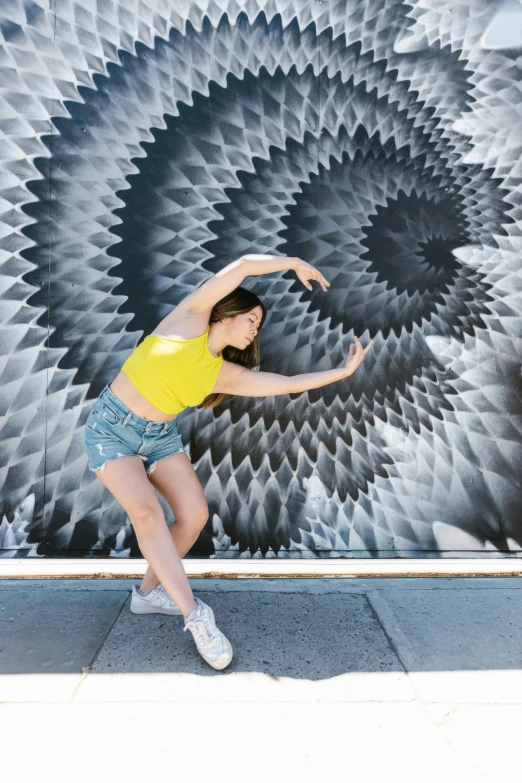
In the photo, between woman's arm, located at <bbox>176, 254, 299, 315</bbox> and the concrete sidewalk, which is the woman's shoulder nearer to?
woman's arm, located at <bbox>176, 254, 299, 315</bbox>

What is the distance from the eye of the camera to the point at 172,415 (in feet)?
8.20

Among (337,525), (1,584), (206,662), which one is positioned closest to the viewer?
(206,662)

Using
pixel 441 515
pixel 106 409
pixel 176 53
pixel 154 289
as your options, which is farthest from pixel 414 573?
pixel 176 53

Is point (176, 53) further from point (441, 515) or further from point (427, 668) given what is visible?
point (427, 668)

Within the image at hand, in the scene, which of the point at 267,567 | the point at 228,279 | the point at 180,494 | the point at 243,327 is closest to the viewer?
the point at 228,279

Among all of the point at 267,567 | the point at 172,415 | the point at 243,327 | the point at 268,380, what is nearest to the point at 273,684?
the point at 267,567

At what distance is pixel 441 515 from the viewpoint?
129 inches

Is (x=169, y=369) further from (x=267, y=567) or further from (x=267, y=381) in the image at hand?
(x=267, y=567)

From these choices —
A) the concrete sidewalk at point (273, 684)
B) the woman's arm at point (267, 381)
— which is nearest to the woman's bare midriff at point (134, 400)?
the woman's arm at point (267, 381)

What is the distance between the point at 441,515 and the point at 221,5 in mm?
3152

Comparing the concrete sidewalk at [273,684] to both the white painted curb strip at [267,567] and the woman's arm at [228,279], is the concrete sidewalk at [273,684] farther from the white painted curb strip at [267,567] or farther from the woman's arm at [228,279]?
the woman's arm at [228,279]

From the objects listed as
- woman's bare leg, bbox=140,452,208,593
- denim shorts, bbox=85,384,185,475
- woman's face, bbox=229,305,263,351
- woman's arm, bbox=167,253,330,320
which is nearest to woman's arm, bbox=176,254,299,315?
woman's arm, bbox=167,253,330,320

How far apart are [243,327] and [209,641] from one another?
51.4 inches

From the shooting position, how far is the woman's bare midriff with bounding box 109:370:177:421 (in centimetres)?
239
